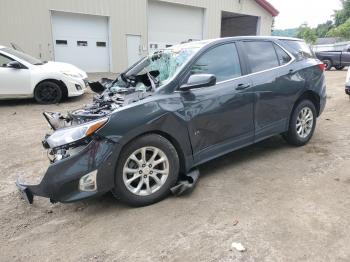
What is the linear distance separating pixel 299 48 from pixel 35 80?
22.4 feet

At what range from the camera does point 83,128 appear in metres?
3.28

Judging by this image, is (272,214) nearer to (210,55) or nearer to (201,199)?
(201,199)

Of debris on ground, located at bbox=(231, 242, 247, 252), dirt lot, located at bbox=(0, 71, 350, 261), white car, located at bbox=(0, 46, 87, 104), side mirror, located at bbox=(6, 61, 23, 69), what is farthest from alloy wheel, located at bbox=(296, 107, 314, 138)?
side mirror, located at bbox=(6, 61, 23, 69)

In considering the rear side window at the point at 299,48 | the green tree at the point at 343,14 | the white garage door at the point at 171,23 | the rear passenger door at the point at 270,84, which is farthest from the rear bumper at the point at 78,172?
the green tree at the point at 343,14

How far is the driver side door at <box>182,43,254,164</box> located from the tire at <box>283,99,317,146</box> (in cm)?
91

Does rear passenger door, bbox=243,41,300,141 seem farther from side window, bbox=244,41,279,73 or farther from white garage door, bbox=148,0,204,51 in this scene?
white garage door, bbox=148,0,204,51

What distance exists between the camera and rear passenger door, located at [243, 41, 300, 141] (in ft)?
14.9

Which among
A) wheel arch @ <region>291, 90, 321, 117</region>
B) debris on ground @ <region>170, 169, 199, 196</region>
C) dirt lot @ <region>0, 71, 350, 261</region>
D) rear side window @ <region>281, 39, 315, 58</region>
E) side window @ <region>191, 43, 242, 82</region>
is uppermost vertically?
rear side window @ <region>281, 39, 315, 58</region>

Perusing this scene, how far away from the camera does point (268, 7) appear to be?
2289 cm

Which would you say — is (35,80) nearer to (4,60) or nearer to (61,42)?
(4,60)

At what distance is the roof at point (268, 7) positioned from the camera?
22480 mm

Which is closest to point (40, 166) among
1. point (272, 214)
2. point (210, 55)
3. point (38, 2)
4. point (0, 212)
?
point (0, 212)

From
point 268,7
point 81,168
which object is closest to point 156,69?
point 81,168

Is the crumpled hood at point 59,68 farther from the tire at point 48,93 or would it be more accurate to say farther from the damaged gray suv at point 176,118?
the damaged gray suv at point 176,118
